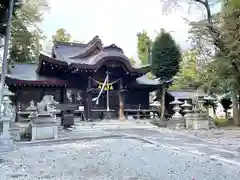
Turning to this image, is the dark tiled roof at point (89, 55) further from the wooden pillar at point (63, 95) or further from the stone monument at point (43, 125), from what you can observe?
the stone monument at point (43, 125)

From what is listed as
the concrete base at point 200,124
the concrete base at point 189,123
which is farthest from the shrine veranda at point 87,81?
the concrete base at point 200,124

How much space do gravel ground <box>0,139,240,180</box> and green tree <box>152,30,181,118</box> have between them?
30.7 ft

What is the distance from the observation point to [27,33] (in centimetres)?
2245

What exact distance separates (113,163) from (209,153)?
2.50 metres

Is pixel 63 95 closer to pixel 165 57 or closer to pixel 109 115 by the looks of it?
pixel 109 115

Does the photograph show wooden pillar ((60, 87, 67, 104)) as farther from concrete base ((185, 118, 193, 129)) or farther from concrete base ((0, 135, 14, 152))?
concrete base ((0, 135, 14, 152))

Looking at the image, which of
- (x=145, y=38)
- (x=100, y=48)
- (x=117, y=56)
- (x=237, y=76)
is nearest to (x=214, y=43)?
(x=237, y=76)

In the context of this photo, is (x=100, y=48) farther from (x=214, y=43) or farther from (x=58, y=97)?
(x=214, y=43)

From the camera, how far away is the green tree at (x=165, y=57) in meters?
16.8

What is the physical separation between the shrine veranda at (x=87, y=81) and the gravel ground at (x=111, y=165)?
8.58m

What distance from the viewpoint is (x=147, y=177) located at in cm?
491

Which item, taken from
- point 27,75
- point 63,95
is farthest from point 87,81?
point 27,75

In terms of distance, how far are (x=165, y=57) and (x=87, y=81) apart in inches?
190

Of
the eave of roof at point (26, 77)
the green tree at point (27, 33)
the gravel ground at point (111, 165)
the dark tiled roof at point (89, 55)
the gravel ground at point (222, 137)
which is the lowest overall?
the gravel ground at point (111, 165)
